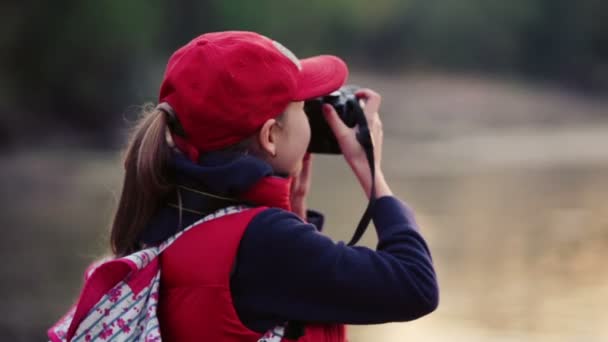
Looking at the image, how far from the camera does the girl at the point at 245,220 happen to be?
1.44 metres

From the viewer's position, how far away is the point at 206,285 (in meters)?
1.46

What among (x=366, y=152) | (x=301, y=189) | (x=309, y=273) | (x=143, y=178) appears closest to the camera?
(x=309, y=273)

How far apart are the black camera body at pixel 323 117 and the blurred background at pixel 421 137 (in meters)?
0.54

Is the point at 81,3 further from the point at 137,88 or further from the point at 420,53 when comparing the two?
the point at 420,53

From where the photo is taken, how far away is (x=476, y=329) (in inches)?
178

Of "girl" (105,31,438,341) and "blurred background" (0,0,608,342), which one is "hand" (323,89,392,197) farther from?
"blurred background" (0,0,608,342)

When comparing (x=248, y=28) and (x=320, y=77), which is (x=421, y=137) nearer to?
(x=248, y=28)

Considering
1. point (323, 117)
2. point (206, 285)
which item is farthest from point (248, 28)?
point (206, 285)

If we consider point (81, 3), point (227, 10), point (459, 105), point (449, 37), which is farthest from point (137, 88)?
point (449, 37)

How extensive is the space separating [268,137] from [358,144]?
0.59 feet

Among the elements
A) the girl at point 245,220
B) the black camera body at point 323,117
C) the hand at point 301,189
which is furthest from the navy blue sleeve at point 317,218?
the girl at point 245,220

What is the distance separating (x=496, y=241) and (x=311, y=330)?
5.31m

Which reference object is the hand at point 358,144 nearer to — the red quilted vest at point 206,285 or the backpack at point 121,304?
the red quilted vest at point 206,285

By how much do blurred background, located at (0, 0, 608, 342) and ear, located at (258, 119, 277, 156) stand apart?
640 millimetres
